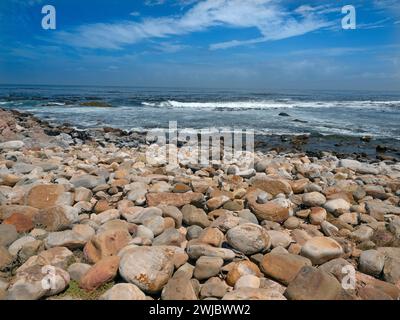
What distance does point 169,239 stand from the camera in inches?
136

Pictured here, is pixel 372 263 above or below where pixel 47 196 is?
below

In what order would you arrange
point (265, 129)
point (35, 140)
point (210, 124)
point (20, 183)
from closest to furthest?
point (20, 183)
point (35, 140)
point (265, 129)
point (210, 124)

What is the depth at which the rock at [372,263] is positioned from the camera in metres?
3.10

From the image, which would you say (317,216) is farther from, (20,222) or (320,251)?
(20,222)

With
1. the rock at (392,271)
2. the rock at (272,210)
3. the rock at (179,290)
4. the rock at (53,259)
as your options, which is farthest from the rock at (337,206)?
the rock at (53,259)

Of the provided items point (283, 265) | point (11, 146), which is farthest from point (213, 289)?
point (11, 146)

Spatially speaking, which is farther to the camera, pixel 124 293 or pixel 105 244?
pixel 105 244

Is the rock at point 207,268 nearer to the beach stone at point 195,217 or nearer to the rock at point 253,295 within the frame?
the rock at point 253,295

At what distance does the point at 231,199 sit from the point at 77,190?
2.18 meters

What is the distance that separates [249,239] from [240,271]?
1.37 feet
